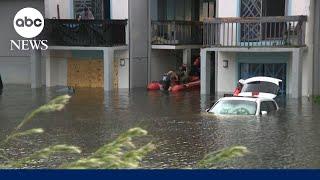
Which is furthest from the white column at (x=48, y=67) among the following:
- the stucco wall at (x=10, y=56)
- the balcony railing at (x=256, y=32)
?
the balcony railing at (x=256, y=32)

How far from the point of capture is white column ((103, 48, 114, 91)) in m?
29.3

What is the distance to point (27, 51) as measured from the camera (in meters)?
33.7

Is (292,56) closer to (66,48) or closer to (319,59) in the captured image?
(319,59)

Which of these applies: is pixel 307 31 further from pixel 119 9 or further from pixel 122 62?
pixel 122 62

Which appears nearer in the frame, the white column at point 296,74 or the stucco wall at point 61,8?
the white column at point 296,74

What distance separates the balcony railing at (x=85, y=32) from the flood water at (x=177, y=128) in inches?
165

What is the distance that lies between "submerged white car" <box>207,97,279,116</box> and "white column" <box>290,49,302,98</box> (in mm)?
5666

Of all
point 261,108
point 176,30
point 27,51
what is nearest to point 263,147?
point 261,108

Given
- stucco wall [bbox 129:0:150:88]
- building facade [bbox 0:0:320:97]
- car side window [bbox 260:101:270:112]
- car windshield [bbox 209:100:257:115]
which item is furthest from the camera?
stucco wall [bbox 129:0:150:88]

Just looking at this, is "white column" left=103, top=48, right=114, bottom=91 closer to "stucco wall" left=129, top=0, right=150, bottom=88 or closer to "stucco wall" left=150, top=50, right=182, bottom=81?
"stucco wall" left=129, top=0, right=150, bottom=88

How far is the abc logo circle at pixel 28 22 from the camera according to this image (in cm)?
3069

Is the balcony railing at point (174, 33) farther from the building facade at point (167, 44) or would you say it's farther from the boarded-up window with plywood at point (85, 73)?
the boarded-up window with plywood at point (85, 73)

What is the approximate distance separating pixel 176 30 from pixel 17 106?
9.97m

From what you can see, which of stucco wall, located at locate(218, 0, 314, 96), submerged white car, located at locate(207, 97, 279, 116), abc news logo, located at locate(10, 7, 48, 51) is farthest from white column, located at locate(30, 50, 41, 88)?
submerged white car, located at locate(207, 97, 279, 116)
